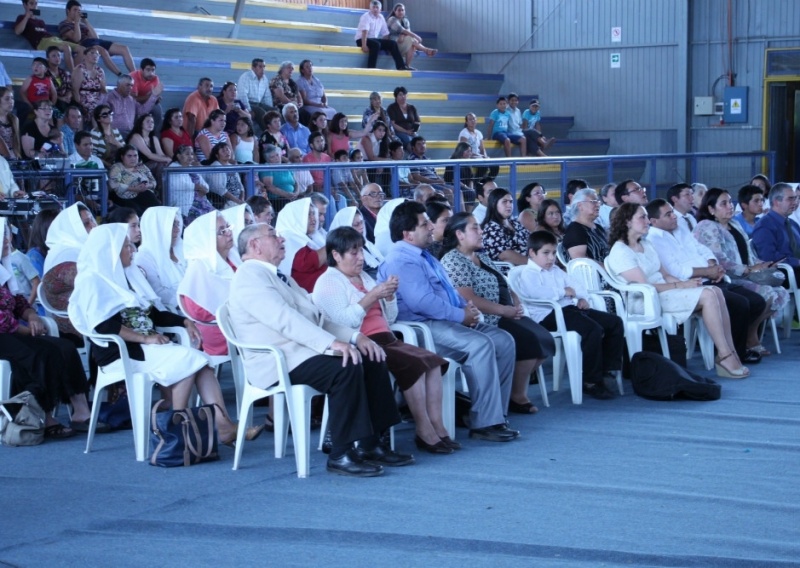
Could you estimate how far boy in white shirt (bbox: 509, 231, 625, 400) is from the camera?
637 cm

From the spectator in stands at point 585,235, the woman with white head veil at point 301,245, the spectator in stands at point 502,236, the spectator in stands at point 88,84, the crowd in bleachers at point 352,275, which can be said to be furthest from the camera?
the spectator in stands at point 88,84

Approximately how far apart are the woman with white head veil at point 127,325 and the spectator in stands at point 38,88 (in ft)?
16.7

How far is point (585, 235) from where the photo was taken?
288 inches

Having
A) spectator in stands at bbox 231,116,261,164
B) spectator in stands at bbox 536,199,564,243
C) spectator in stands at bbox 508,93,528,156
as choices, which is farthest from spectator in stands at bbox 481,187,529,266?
spectator in stands at bbox 508,93,528,156

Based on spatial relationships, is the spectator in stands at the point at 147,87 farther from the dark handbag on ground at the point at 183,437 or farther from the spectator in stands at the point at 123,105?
the dark handbag on ground at the point at 183,437

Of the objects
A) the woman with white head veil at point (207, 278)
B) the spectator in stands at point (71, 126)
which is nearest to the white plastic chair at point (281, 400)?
the woman with white head veil at point (207, 278)

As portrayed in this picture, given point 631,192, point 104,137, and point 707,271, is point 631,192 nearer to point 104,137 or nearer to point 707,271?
point 707,271

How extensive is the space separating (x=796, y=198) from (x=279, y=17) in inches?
343

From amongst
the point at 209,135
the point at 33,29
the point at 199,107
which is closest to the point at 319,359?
the point at 209,135

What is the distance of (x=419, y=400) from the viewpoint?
511cm

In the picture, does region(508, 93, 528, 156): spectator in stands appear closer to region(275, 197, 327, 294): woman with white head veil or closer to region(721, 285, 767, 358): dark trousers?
region(721, 285, 767, 358): dark trousers

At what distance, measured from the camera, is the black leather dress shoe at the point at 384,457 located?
4.83 metres

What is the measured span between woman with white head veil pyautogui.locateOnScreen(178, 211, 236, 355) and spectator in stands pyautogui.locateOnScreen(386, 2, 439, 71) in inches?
421

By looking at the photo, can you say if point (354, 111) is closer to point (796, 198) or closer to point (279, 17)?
point (279, 17)
